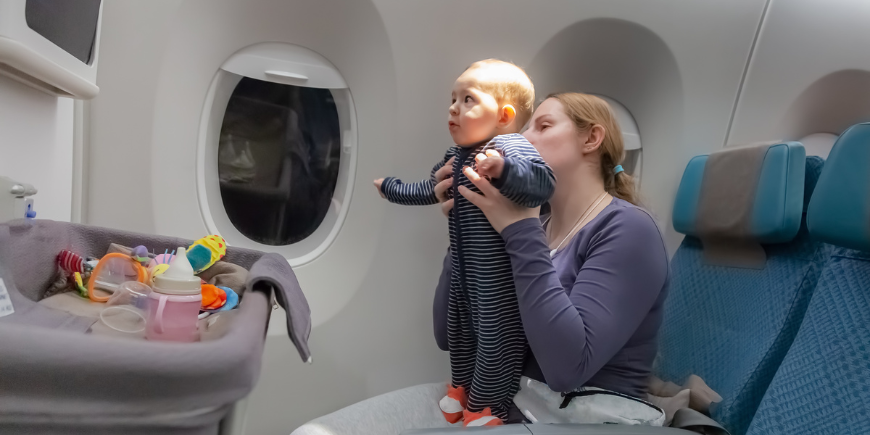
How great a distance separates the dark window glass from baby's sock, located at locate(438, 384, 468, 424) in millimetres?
799

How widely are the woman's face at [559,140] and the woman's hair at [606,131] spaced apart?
0.07 feet

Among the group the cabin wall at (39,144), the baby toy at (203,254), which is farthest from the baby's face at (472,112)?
the cabin wall at (39,144)

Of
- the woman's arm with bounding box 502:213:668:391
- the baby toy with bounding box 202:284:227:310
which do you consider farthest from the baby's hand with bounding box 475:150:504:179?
the baby toy with bounding box 202:284:227:310

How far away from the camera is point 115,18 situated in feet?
4.41

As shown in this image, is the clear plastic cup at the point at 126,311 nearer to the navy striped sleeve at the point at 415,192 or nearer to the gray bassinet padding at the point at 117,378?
the gray bassinet padding at the point at 117,378

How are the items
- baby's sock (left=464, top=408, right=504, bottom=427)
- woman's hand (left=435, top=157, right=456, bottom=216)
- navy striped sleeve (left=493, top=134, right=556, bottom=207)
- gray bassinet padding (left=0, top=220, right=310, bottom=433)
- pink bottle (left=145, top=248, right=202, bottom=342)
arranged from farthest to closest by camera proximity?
woman's hand (left=435, top=157, right=456, bottom=216)
baby's sock (left=464, top=408, right=504, bottom=427)
navy striped sleeve (left=493, top=134, right=556, bottom=207)
pink bottle (left=145, top=248, right=202, bottom=342)
gray bassinet padding (left=0, top=220, right=310, bottom=433)

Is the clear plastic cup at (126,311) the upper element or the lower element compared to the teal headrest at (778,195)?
lower

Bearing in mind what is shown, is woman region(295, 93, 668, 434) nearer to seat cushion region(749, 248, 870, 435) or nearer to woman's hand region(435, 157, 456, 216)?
woman's hand region(435, 157, 456, 216)

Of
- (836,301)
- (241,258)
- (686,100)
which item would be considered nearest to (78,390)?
(241,258)

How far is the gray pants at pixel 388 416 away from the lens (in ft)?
3.61

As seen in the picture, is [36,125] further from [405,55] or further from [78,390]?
[405,55]

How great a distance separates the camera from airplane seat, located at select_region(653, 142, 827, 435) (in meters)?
1.12

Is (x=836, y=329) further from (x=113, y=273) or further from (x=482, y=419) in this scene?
(x=113, y=273)

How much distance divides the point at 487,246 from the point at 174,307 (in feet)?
2.19
